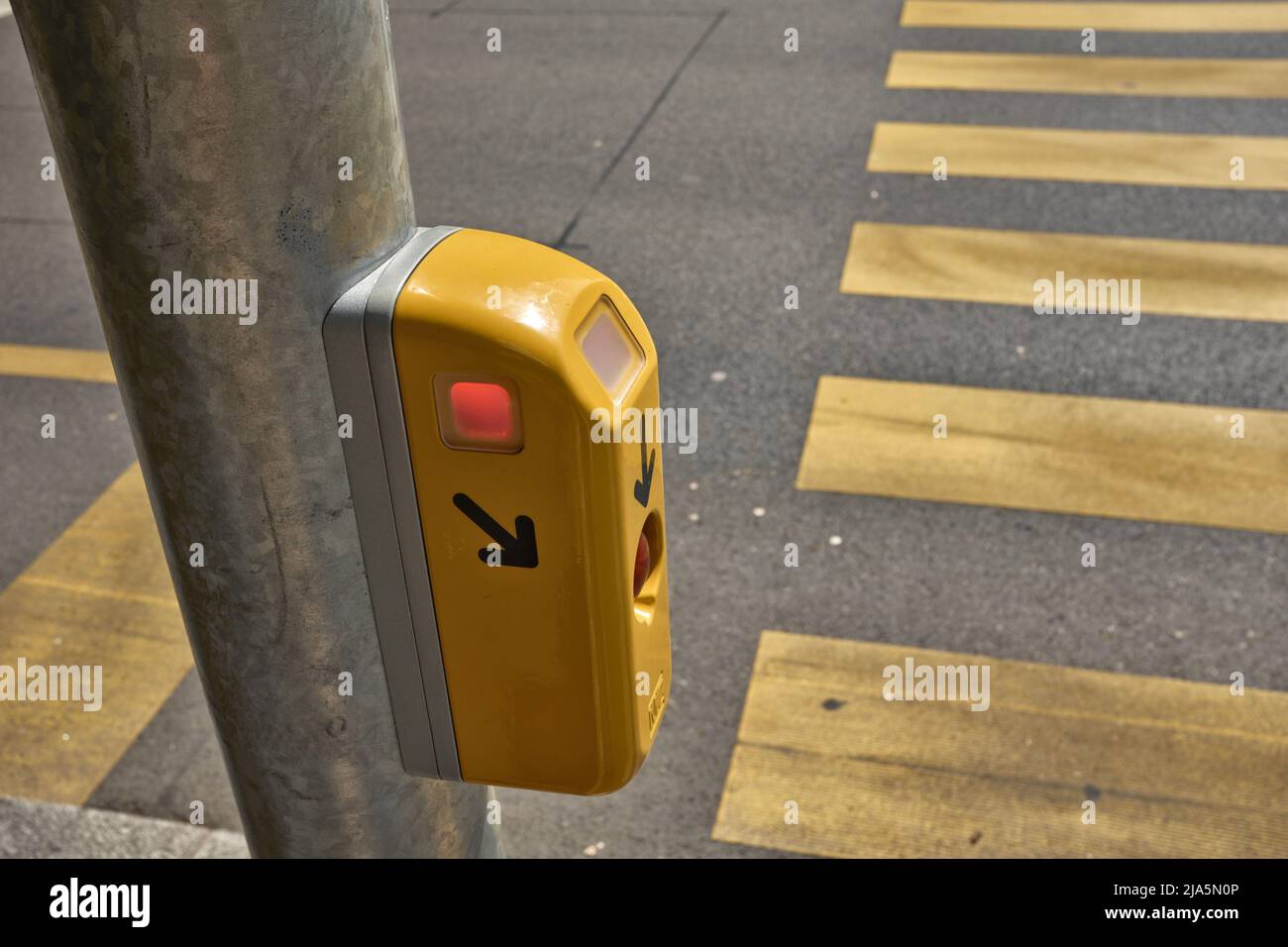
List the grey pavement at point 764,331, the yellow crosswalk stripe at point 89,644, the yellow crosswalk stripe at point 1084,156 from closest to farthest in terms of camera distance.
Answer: the yellow crosswalk stripe at point 89,644, the grey pavement at point 764,331, the yellow crosswalk stripe at point 1084,156

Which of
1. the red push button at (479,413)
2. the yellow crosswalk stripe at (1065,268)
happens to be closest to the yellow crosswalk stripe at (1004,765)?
the red push button at (479,413)

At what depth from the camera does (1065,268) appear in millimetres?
6383

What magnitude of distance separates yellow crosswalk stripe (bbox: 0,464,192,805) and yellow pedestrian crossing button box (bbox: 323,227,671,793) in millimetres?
2506

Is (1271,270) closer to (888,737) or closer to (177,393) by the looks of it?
(888,737)

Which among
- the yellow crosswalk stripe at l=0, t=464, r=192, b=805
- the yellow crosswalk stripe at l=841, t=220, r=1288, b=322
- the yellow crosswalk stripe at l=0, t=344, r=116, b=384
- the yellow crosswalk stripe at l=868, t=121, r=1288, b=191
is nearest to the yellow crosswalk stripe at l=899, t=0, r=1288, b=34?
the yellow crosswalk stripe at l=868, t=121, r=1288, b=191

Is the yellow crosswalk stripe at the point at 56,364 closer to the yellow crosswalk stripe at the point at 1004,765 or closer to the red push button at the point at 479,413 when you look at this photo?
the yellow crosswalk stripe at the point at 1004,765

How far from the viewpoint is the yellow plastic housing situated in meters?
1.49

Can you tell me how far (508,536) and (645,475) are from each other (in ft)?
0.63

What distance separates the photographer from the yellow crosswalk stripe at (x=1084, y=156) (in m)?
7.29

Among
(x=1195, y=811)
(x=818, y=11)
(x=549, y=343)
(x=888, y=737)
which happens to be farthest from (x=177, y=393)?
(x=818, y=11)

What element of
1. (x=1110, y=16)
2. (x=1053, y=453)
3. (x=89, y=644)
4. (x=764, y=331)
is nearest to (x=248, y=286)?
(x=89, y=644)

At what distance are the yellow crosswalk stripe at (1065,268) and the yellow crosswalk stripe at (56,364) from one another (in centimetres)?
338

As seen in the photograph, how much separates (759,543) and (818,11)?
6756mm

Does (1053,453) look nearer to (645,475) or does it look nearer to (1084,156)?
(1084,156)
